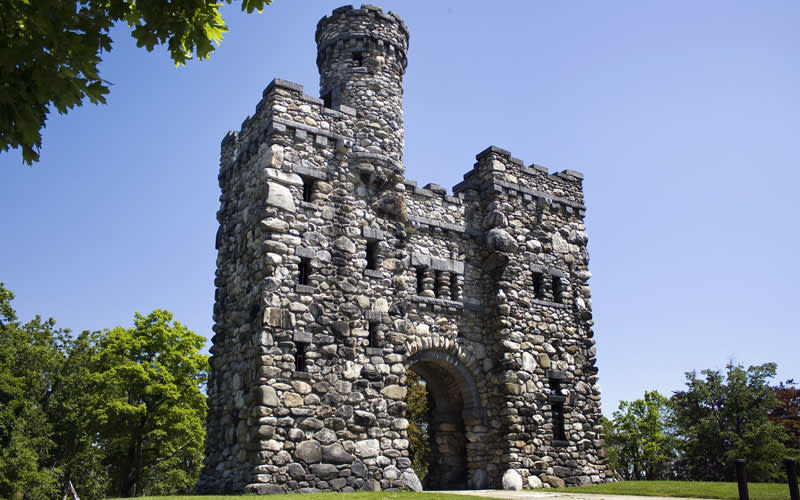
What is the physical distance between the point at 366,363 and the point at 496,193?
21.2 ft

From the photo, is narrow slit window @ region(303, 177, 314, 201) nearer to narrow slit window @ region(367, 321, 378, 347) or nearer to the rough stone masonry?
the rough stone masonry

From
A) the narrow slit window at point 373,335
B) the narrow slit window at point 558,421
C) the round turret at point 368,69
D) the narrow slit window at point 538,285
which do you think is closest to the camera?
the narrow slit window at point 373,335

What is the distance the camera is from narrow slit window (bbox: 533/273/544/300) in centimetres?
1772

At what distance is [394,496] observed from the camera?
10789mm

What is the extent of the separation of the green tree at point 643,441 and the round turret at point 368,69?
26199 millimetres

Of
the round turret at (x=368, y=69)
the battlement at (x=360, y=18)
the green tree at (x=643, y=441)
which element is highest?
the battlement at (x=360, y=18)

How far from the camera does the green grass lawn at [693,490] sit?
11.3m

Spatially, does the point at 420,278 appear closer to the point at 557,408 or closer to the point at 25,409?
the point at 557,408

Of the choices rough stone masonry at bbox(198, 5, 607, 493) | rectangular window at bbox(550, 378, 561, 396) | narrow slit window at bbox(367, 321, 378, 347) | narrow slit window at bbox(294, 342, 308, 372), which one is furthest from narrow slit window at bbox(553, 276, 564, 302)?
narrow slit window at bbox(294, 342, 308, 372)

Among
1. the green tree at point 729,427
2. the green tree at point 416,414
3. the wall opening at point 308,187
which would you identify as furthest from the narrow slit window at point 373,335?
the green tree at point 729,427

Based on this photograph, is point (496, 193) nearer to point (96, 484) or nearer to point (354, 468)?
point (354, 468)

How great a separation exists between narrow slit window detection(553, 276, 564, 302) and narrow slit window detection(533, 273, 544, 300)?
0.58 meters

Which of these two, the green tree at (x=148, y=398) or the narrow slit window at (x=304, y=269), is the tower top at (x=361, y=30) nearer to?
the narrow slit window at (x=304, y=269)

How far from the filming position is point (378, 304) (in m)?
14.6
